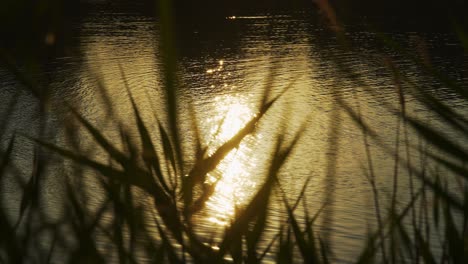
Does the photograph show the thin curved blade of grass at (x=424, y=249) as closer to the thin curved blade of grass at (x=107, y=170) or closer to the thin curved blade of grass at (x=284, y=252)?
the thin curved blade of grass at (x=284, y=252)

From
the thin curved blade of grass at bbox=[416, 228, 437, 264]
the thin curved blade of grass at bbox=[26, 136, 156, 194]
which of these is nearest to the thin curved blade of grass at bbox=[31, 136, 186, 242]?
the thin curved blade of grass at bbox=[26, 136, 156, 194]

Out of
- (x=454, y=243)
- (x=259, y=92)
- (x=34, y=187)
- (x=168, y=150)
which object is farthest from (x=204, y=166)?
(x=259, y=92)

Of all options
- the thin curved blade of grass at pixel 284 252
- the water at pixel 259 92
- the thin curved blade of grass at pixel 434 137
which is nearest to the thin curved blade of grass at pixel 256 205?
the thin curved blade of grass at pixel 284 252

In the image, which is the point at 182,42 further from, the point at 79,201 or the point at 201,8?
the point at 79,201

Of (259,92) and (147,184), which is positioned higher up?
(147,184)

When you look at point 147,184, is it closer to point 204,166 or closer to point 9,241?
point 204,166

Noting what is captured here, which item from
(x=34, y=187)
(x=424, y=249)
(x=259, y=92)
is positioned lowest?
(x=259, y=92)

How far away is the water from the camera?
446 centimetres

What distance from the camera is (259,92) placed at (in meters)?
7.49

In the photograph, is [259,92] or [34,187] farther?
[259,92]

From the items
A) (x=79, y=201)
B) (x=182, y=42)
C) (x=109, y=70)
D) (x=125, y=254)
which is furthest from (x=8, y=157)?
(x=182, y=42)

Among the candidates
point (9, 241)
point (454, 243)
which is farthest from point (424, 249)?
point (9, 241)

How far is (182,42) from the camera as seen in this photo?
33.2ft

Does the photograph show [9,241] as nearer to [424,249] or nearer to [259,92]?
Answer: [424,249]
